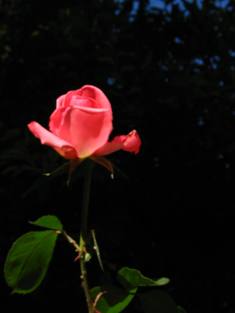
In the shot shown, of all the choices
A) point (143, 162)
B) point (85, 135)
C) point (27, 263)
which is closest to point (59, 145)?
point (85, 135)

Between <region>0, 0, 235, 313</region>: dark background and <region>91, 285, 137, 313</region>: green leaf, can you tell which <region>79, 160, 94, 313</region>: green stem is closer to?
<region>91, 285, 137, 313</region>: green leaf

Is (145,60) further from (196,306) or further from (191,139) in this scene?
(196,306)

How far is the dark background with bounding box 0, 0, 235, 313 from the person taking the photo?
198cm

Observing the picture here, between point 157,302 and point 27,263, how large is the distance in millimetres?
155

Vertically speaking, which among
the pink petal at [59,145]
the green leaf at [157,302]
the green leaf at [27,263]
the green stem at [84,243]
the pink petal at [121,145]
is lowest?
the green leaf at [157,302]

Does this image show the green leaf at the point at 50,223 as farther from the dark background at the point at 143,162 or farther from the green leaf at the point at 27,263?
the dark background at the point at 143,162

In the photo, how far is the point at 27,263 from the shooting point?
609mm

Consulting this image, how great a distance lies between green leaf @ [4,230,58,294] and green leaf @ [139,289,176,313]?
0.13 metres

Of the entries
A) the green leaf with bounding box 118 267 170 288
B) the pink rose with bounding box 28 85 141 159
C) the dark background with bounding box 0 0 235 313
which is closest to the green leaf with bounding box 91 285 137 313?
the green leaf with bounding box 118 267 170 288

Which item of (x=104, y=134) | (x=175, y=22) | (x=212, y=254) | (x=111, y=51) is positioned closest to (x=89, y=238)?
(x=104, y=134)

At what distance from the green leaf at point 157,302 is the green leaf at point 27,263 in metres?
0.13

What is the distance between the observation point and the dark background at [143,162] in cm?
198

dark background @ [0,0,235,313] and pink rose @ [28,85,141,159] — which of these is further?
dark background @ [0,0,235,313]

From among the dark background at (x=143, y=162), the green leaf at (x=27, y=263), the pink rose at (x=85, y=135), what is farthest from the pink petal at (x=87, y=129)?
the dark background at (x=143, y=162)
